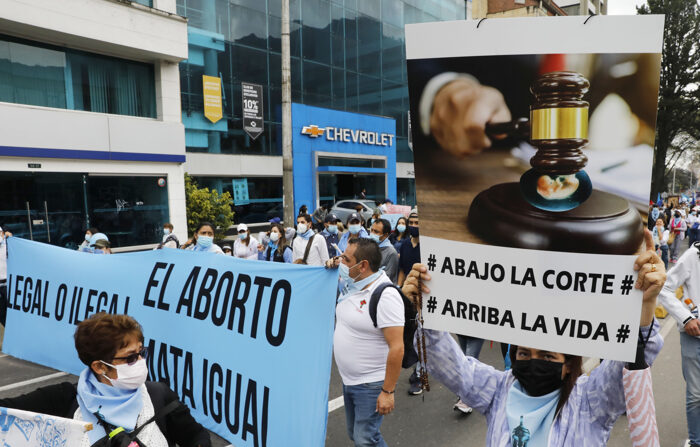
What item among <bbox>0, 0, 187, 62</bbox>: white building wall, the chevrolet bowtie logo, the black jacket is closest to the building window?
the chevrolet bowtie logo

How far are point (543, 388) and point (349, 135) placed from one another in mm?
24658

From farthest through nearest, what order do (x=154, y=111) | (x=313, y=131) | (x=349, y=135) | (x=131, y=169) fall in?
(x=349, y=135)
(x=313, y=131)
(x=154, y=111)
(x=131, y=169)

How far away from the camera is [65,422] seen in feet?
5.55

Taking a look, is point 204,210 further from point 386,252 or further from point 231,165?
point 386,252

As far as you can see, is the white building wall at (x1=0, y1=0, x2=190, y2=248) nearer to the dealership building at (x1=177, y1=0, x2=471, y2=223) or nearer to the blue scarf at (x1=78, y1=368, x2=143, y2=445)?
the dealership building at (x1=177, y1=0, x2=471, y2=223)

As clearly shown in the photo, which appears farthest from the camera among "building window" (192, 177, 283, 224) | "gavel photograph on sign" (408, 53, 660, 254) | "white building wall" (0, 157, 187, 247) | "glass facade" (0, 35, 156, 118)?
"building window" (192, 177, 283, 224)

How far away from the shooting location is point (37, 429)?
175cm

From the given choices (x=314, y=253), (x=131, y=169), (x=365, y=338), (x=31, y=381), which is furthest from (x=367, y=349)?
(x=131, y=169)

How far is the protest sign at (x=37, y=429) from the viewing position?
1.68m

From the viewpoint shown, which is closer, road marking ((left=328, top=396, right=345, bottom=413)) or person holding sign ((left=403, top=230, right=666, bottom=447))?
person holding sign ((left=403, top=230, right=666, bottom=447))

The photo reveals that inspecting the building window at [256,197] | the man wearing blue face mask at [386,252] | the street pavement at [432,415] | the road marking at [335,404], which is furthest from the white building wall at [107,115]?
the road marking at [335,404]

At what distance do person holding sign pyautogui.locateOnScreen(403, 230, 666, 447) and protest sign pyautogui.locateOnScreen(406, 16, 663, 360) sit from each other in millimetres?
121

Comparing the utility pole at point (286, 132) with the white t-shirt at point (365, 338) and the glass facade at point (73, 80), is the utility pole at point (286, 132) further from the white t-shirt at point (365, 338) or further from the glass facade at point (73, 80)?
the white t-shirt at point (365, 338)

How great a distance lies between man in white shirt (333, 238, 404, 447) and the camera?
282cm
